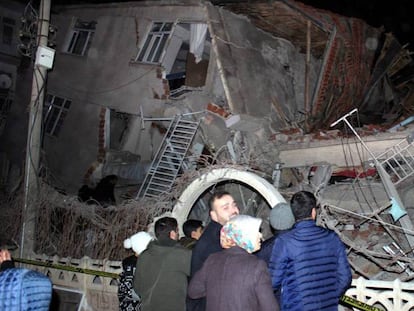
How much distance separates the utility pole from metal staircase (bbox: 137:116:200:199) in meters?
2.92

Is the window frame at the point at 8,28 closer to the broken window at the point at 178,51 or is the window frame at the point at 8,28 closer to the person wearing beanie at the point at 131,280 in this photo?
the broken window at the point at 178,51

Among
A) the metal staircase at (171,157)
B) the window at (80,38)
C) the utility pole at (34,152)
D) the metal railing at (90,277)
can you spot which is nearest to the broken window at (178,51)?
the metal staircase at (171,157)

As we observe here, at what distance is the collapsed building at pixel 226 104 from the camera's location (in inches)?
359

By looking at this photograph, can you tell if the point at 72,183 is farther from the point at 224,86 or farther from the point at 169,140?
the point at 224,86

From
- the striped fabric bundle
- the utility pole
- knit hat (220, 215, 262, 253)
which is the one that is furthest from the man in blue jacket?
the utility pole

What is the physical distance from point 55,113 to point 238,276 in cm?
1300

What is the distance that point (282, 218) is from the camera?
12.8 feet

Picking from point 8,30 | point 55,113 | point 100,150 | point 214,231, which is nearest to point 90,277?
point 214,231

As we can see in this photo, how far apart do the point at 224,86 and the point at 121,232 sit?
4.96 meters

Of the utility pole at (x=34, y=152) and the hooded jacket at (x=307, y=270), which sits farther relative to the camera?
the utility pole at (x=34, y=152)

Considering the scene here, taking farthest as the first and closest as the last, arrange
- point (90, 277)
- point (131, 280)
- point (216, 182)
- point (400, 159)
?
point (400, 159) < point (216, 182) < point (90, 277) < point (131, 280)

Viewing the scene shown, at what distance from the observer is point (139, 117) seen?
12836 millimetres

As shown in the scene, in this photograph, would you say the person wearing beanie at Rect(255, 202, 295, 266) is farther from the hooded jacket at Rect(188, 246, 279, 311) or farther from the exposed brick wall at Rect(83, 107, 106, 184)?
the exposed brick wall at Rect(83, 107, 106, 184)

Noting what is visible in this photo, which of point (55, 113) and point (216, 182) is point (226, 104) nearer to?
point (216, 182)
